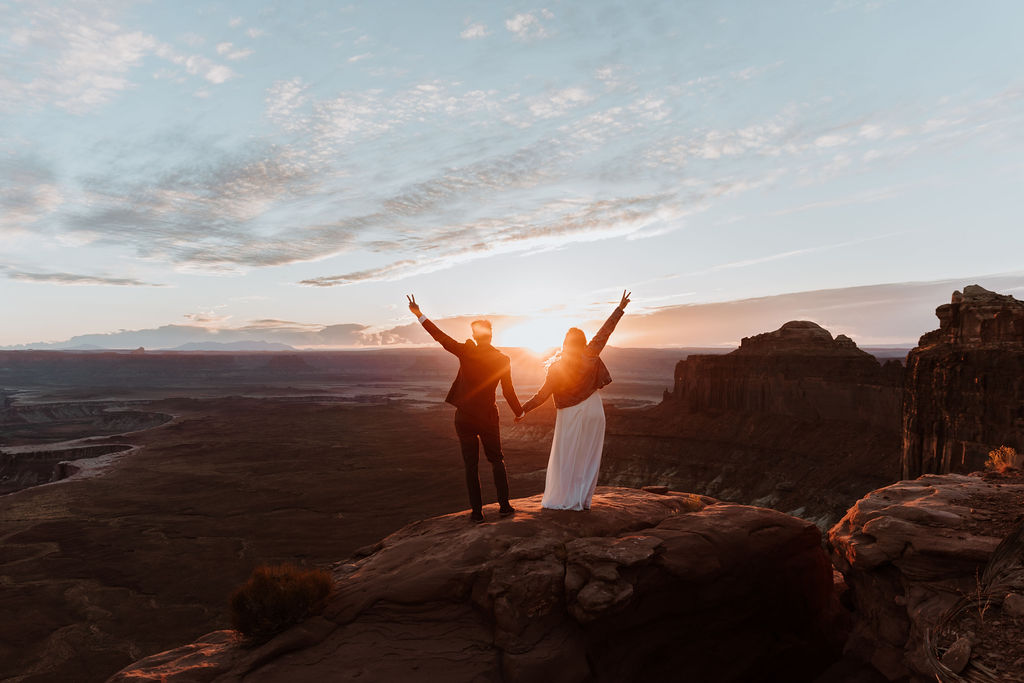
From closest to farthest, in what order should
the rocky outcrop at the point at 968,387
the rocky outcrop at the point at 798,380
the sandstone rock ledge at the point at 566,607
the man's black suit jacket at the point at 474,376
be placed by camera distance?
the sandstone rock ledge at the point at 566,607 → the man's black suit jacket at the point at 474,376 → the rocky outcrop at the point at 968,387 → the rocky outcrop at the point at 798,380

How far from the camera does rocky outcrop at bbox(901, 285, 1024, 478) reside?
64.7 ft

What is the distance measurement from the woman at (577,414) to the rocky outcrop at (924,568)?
3.80 metres

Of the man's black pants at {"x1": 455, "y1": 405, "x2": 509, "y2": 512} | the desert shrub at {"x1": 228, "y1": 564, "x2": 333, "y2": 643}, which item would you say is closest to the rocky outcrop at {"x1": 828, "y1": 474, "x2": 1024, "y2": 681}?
the man's black pants at {"x1": 455, "y1": 405, "x2": 509, "y2": 512}

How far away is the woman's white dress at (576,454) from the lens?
7.02 m

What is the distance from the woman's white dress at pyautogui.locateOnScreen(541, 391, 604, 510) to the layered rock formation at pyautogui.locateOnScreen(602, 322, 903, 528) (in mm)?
28896

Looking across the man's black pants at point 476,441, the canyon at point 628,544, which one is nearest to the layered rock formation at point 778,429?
the canyon at point 628,544

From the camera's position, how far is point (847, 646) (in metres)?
7.92

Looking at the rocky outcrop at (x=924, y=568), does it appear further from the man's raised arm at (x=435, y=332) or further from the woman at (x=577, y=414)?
the man's raised arm at (x=435, y=332)

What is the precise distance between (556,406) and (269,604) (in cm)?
397

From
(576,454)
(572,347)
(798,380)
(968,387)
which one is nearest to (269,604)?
(576,454)

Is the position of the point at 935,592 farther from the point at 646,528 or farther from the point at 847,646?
the point at 646,528

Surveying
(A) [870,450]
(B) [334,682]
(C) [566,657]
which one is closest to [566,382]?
(C) [566,657]

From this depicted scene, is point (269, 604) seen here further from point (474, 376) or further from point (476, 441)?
point (474, 376)

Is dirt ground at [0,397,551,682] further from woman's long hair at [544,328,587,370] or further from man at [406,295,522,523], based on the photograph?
woman's long hair at [544,328,587,370]
